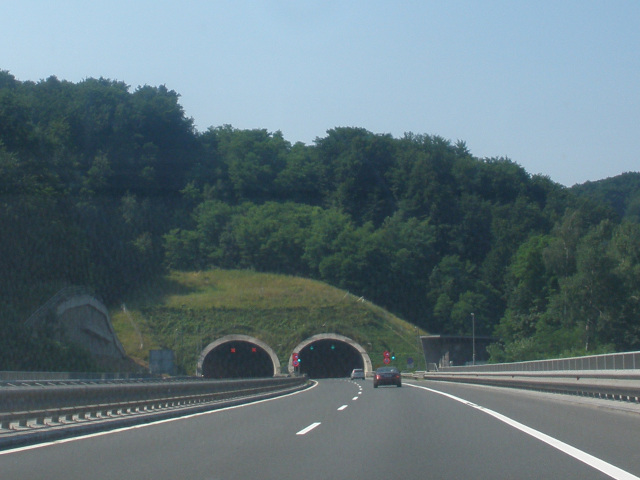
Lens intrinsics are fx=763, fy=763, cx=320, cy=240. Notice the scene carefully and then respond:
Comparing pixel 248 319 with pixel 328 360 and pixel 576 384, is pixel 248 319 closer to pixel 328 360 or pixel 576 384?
pixel 328 360

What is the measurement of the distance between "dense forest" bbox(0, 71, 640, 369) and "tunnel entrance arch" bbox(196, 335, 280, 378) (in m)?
12.1

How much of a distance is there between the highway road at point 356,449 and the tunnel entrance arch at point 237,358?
54.0 meters

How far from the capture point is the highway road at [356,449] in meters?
8.31

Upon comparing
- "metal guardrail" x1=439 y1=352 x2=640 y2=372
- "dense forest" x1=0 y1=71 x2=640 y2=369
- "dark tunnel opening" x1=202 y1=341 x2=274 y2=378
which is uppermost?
"dense forest" x1=0 y1=71 x2=640 y2=369

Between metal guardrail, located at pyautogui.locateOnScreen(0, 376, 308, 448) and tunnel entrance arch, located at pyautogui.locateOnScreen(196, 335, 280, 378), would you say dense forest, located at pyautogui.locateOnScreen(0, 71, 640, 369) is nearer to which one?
tunnel entrance arch, located at pyautogui.locateOnScreen(196, 335, 280, 378)

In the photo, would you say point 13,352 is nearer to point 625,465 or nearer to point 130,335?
point 130,335

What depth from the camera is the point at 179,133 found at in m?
101

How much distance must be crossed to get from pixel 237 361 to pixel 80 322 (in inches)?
999

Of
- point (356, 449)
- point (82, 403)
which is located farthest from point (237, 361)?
point (356, 449)

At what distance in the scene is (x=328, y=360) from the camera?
3339 inches

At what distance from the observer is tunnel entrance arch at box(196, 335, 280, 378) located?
70.0m

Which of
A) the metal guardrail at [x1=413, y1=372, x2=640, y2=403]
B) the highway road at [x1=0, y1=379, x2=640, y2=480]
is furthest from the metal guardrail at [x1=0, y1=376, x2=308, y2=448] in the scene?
the metal guardrail at [x1=413, y1=372, x2=640, y2=403]

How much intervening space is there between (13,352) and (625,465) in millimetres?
43612

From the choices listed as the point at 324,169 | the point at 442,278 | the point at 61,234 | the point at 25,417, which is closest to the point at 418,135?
the point at 324,169
